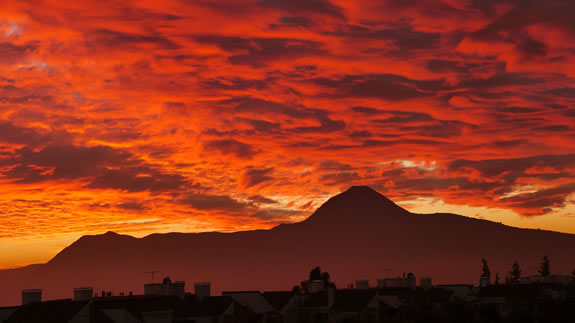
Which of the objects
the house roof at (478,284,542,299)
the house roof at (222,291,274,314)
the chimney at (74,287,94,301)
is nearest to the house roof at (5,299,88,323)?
the chimney at (74,287,94,301)

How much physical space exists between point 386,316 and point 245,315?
15.4 meters

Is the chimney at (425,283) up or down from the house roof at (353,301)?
up

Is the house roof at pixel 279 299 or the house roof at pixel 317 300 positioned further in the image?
the house roof at pixel 279 299

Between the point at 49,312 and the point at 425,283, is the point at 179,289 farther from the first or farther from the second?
the point at 425,283

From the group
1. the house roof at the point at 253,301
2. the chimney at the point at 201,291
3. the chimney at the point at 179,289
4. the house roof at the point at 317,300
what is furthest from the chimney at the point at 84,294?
the house roof at the point at 317,300

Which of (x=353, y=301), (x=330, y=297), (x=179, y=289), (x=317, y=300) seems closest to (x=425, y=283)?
(x=317, y=300)

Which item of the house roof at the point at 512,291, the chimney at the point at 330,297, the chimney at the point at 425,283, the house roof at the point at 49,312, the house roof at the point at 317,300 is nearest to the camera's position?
the house roof at the point at 49,312

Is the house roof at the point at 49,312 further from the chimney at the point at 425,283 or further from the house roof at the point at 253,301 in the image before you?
the chimney at the point at 425,283

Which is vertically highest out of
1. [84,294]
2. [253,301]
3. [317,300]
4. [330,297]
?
[84,294]

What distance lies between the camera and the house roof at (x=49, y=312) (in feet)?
249

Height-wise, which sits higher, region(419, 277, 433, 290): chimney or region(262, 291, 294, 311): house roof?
region(419, 277, 433, 290): chimney

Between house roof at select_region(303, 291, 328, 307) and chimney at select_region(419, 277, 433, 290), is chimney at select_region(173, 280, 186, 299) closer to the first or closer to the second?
house roof at select_region(303, 291, 328, 307)

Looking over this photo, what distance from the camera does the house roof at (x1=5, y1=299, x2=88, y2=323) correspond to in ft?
249

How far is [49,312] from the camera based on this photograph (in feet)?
254
